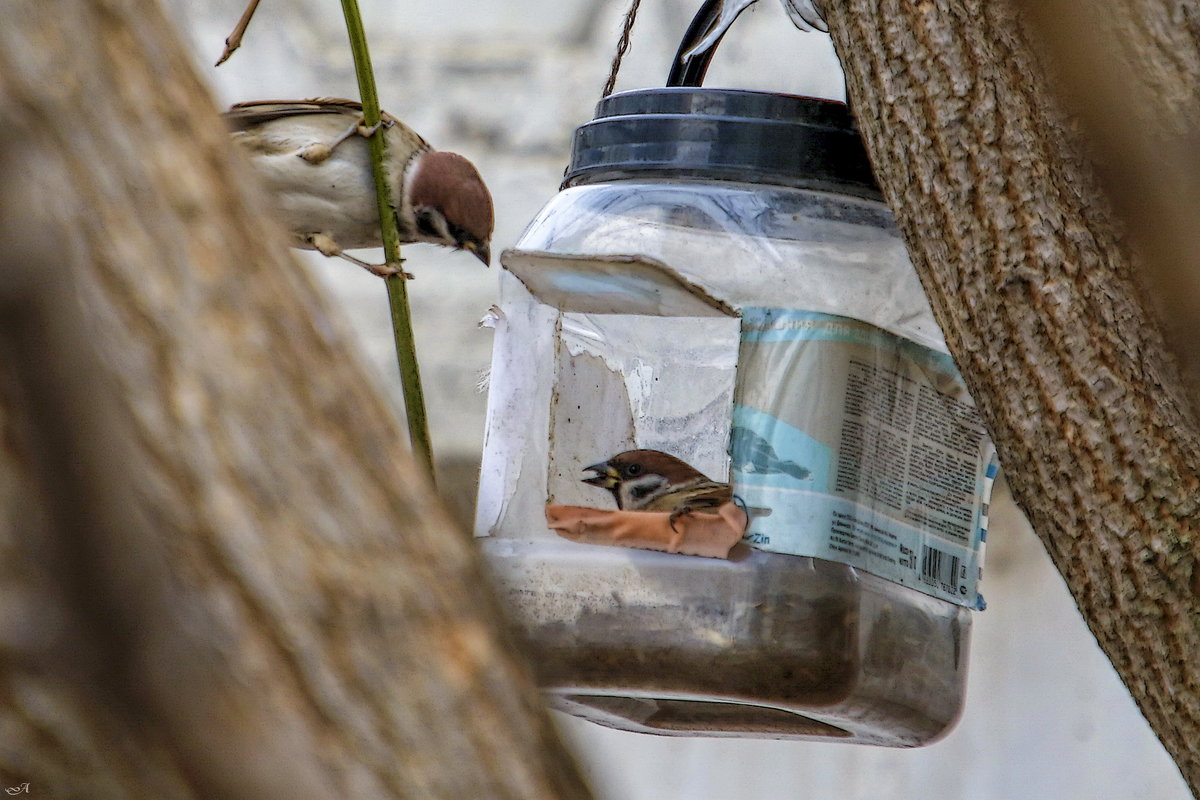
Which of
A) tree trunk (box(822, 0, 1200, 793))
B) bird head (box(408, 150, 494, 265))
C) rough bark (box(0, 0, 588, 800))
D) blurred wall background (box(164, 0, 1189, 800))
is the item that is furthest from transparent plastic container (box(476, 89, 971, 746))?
blurred wall background (box(164, 0, 1189, 800))

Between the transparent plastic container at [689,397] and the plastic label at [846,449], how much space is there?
0.06 feet

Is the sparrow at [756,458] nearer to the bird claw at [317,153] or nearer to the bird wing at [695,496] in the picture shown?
the bird wing at [695,496]

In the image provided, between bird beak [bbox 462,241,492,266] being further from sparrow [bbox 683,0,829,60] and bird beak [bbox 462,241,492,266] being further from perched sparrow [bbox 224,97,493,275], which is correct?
sparrow [bbox 683,0,829,60]

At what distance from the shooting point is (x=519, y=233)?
2.57m

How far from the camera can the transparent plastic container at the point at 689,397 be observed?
884 millimetres

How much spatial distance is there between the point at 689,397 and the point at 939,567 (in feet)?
0.65

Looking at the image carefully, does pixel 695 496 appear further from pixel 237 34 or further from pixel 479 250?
pixel 479 250

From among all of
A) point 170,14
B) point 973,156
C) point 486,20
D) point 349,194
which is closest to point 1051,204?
point 973,156

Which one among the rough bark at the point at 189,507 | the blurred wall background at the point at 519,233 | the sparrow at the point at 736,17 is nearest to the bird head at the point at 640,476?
the sparrow at the point at 736,17

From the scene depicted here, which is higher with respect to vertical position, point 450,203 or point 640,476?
point 450,203

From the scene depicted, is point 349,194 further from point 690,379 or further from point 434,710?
point 434,710

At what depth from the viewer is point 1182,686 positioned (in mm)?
764

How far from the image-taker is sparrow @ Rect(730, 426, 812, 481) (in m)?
0.88

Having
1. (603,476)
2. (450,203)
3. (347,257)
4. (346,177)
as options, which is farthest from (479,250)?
(603,476)
